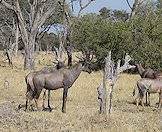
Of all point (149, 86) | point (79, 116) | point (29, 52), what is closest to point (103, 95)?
point (79, 116)

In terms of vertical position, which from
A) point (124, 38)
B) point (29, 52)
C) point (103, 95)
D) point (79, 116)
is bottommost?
point (79, 116)

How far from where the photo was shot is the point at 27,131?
42.8ft

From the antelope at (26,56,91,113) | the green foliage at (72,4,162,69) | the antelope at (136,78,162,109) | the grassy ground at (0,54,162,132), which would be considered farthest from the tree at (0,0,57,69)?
the antelope at (26,56,91,113)

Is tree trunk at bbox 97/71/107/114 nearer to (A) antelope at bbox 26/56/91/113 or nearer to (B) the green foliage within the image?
(A) antelope at bbox 26/56/91/113

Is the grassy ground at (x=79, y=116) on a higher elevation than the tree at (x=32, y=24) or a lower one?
lower

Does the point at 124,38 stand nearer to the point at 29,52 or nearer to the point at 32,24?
the point at 32,24

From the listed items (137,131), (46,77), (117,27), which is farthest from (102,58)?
(137,131)

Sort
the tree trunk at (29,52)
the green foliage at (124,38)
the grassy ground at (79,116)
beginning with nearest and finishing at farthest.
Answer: the grassy ground at (79,116) < the tree trunk at (29,52) < the green foliage at (124,38)

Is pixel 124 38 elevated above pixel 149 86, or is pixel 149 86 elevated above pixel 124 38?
pixel 124 38

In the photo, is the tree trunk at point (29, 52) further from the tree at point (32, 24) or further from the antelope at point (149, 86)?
the antelope at point (149, 86)

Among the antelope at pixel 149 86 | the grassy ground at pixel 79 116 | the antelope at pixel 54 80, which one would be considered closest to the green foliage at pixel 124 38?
the grassy ground at pixel 79 116

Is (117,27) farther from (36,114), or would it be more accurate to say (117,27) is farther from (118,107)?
(36,114)

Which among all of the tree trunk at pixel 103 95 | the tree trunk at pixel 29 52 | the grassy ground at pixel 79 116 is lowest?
the grassy ground at pixel 79 116

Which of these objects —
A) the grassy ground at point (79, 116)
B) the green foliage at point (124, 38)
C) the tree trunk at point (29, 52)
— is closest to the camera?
the grassy ground at point (79, 116)
